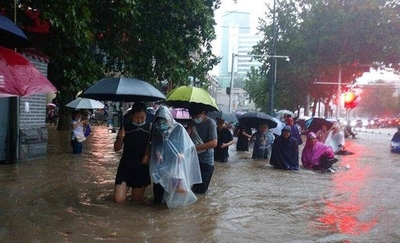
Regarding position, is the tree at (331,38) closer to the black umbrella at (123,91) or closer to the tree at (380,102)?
the black umbrella at (123,91)

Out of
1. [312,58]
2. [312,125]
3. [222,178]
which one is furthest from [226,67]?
[222,178]

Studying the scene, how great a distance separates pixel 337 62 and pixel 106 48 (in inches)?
827

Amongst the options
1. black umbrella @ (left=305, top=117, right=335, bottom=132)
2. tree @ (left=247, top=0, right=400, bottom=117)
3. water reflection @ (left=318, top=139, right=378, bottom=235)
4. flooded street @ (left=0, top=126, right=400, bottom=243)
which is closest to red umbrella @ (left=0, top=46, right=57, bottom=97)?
flooded street @ (left=0, top=126, right=400, bottom=243)

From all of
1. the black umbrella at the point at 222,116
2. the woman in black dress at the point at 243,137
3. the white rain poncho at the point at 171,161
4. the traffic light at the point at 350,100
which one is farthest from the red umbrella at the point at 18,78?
the traffic light at the point at 350,100

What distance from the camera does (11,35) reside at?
4.52 metres

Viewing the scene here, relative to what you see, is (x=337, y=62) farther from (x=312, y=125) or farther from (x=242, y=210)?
(x=242, y=210)

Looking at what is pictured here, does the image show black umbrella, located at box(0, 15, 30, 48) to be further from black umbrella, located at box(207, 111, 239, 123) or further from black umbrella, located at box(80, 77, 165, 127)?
black umbrella, located at box(207, 111, 239, 123)

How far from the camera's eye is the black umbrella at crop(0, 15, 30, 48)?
4.25 m

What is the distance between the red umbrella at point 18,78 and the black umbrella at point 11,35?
273 mm

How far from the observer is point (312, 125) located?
15750mm

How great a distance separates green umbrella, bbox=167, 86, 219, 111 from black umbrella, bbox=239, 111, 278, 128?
14.0 ft

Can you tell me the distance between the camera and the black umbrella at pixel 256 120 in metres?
13.5

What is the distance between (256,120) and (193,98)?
5.62m

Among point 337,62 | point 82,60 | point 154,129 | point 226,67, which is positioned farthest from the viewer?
point 226,67
